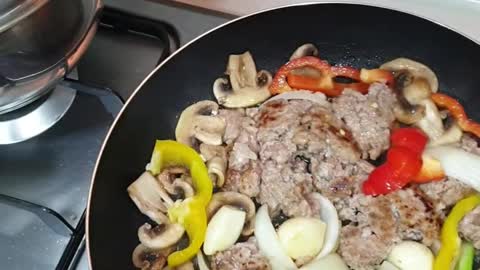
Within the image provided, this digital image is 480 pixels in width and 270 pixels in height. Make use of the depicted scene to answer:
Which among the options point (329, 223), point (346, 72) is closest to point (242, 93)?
point (346, 72)

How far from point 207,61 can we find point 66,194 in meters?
0.42

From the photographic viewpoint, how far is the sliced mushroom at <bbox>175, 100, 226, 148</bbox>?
131 cm

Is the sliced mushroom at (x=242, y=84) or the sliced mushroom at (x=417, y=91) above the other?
the sliced mushroom at (x=417, y=91)

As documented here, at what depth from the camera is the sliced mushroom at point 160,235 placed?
1.18 metres

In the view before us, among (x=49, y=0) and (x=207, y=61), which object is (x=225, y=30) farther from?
(x=49, y=0)

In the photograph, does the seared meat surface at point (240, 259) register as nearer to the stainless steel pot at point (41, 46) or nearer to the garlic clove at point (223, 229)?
the garlic clove at point (223, 229)

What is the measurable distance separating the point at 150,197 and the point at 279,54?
0.45 metres

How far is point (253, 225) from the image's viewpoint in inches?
47.7

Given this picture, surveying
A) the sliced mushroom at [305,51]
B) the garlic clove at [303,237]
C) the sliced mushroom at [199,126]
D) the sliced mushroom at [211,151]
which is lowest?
the garlic clove at [303,237]

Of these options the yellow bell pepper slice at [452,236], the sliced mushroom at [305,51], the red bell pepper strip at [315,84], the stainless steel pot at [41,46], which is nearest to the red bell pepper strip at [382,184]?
the yellow bell pepper slice at [452,236]

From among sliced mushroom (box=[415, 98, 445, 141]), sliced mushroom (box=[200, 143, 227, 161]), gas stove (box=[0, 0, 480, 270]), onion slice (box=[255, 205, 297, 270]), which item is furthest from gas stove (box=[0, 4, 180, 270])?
sliced mushroom (box=[415, 98, 445, 141])

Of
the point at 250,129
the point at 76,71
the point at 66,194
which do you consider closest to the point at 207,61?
the point at 250,129

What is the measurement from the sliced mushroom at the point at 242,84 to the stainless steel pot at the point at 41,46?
31 cm

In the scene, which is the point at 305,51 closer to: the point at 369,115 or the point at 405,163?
the point at 369,115
